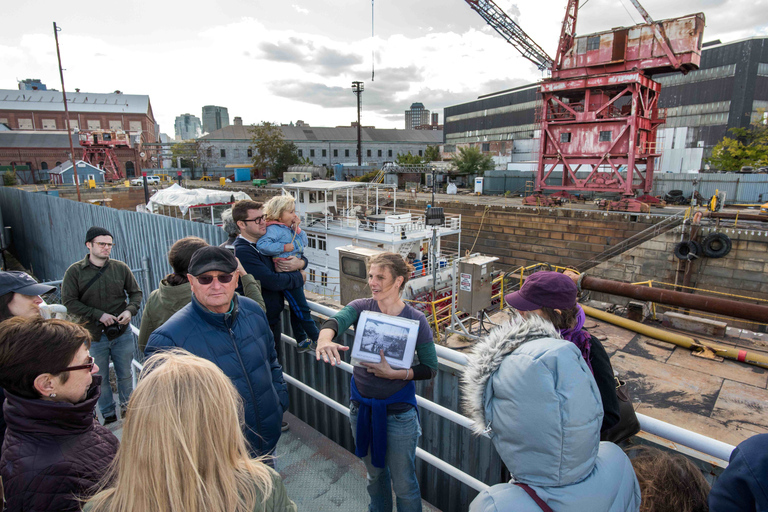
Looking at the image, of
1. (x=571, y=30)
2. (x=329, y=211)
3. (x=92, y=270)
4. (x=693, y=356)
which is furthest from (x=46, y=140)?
(x=693, y=356)

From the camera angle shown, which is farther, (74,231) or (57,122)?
(57,122)

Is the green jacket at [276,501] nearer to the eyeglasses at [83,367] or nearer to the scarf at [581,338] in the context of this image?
the eyeglasses at [83,367]

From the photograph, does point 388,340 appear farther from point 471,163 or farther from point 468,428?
point 471,163

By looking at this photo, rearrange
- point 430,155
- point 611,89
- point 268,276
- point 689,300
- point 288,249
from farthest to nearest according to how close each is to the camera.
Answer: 1. point 430,155
2. point 611,89
3. point 689,300
4. point 288,249
5. point 268,276

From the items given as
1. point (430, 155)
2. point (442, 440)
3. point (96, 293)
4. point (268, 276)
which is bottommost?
point (442, 440)

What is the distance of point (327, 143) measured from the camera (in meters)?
70.4

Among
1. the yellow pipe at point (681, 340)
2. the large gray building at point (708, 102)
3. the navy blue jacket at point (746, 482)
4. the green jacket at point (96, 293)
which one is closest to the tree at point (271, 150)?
the large gray building at point (708, 102)

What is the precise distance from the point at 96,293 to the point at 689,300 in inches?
262

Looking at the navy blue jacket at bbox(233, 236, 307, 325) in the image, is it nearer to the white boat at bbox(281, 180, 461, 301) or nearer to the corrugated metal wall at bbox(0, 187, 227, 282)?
the corrugated metal wall at bbox(0, 187, 227, 282)

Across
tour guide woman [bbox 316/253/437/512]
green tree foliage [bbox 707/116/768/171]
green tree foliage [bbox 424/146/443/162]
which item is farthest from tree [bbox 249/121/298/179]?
tour guide woman [bbox 316/253/437/512]

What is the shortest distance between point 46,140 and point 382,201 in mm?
56206

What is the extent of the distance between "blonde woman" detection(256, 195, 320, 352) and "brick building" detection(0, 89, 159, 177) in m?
61.7

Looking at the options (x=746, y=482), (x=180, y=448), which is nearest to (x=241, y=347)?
(x=180, y=448)

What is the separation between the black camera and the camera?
4.19 meters
